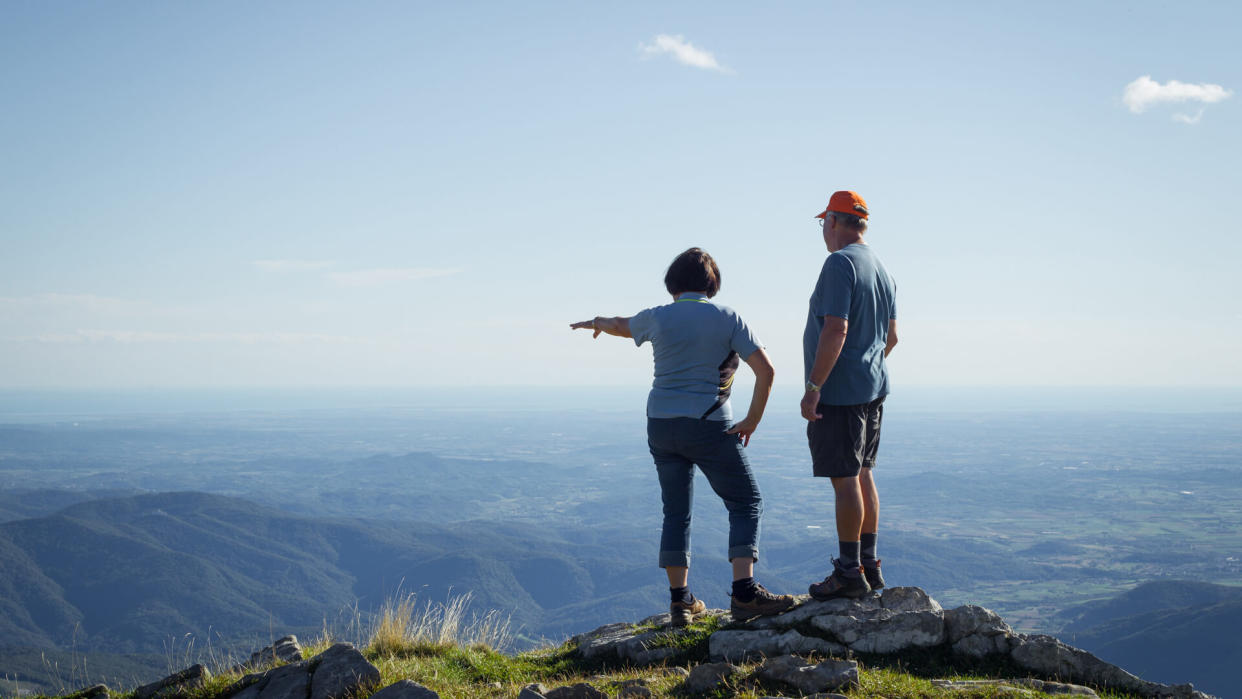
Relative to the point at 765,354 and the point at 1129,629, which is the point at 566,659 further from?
the point at 1129,629

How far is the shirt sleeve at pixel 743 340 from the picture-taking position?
6254mm

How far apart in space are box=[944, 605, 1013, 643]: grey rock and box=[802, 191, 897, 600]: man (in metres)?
0.64

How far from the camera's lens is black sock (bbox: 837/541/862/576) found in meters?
6.48

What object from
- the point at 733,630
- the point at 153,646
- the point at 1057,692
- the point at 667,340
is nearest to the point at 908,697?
the point at 1057,692

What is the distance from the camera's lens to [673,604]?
7.17 m

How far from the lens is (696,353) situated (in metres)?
6.37

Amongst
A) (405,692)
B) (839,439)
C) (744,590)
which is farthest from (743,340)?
(405,692)

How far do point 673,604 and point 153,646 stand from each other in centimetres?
20799

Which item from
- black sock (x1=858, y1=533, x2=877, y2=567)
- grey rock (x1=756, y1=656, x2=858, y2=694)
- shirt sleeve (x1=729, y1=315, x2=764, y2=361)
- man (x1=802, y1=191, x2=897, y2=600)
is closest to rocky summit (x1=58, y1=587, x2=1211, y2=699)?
grey rock (x1=756, y1=656, x2=858, y2=694)

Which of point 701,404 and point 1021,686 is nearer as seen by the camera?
point 1021,686

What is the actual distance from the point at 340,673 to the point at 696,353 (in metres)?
3.74

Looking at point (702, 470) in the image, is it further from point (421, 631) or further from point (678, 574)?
point (421, 631)

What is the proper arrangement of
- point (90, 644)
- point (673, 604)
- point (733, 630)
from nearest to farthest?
point (733, 630)
point (673, 604)
point (90, 644)

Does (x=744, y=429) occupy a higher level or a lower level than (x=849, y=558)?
higher
